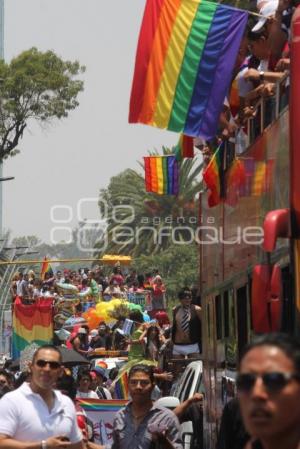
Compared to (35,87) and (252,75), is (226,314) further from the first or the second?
(35,87)

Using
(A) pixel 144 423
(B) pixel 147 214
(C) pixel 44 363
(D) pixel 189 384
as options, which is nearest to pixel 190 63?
(A) pixel 144 423

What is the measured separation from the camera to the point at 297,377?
15.7ft

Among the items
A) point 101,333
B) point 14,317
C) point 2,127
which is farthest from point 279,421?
point 2,127

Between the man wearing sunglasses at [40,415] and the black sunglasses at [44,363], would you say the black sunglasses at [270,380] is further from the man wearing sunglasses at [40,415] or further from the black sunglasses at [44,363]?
the black sunglasses at [44,363]

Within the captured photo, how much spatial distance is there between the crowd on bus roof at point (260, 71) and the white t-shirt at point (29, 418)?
2.38 m

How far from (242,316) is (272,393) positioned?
5.95 meters

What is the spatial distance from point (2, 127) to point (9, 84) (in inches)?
120

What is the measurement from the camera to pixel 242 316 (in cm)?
1063

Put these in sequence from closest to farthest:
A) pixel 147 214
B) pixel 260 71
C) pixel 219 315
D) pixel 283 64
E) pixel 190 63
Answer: pixel 283 64 → pixel 260 71 → pixel 190 63 → pixel 219 315 → pixel 147 214

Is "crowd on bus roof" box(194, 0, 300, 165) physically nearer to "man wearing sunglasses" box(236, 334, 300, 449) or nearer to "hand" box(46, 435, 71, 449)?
"hand" box(46, 435, 71, 449)

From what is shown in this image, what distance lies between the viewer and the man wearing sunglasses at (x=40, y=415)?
28.9ft

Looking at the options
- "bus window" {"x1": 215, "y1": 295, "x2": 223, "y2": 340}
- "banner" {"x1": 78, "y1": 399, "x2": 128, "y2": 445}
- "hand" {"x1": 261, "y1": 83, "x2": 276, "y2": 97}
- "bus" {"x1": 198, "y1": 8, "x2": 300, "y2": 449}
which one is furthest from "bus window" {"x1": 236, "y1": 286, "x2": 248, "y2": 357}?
"banner" {"x1": 78, "y1": 399, "x2": 128, "y2": 445}

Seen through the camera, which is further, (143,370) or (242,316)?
(242,316)

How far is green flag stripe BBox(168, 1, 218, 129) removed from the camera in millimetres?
12512
